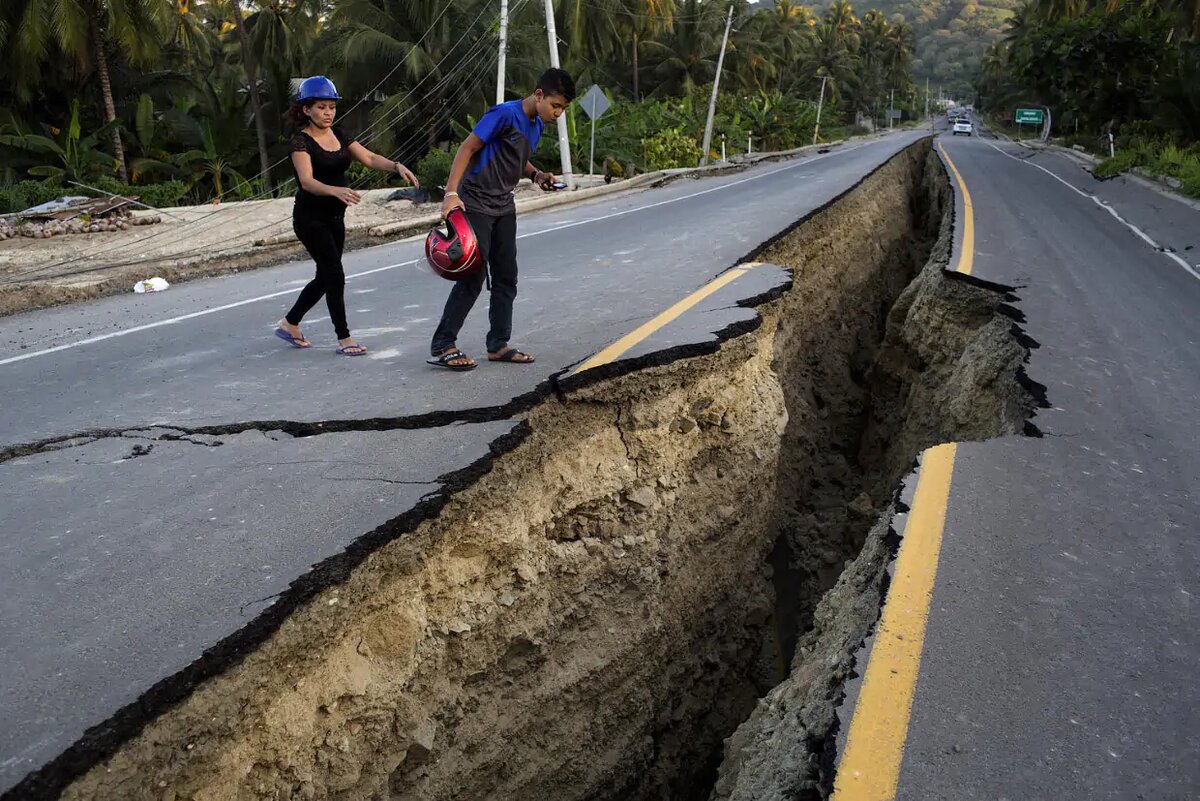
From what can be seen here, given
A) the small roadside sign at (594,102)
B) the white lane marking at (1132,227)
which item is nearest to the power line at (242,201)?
the small roadside sign at (594,102)

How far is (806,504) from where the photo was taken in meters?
7.08

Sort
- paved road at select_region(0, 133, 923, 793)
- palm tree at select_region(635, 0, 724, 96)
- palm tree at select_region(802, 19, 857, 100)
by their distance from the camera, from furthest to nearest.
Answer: palm tree at select_region(802, 19, 857, 100), palm tree at select_region(635, 0, 724, 96), paved road at select_region(0, 133, 923, 793)

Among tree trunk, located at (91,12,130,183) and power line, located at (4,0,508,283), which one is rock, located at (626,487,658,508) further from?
tree trunk, located at (91,12,130,183)

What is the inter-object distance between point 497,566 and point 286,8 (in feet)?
119

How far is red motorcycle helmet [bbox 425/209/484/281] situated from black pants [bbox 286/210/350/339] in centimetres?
100

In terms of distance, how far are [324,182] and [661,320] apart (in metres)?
2.38

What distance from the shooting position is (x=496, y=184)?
483 centimetres

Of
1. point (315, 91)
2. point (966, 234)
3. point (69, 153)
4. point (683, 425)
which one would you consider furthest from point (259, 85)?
point (683, 425)

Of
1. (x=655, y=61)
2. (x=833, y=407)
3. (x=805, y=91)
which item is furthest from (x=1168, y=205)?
(x=805, y=91)

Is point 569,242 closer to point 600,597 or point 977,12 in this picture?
point 600,597

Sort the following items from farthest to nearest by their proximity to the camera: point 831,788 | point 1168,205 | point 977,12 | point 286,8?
point 977,12 → point 286,8 → point 1168,205 → point 831,788

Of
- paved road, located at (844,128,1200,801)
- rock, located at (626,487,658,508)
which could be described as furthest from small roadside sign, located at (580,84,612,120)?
rock, located at (626,487,658,508)

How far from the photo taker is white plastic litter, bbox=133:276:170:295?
30.6ft

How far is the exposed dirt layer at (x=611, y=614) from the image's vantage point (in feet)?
8.84
